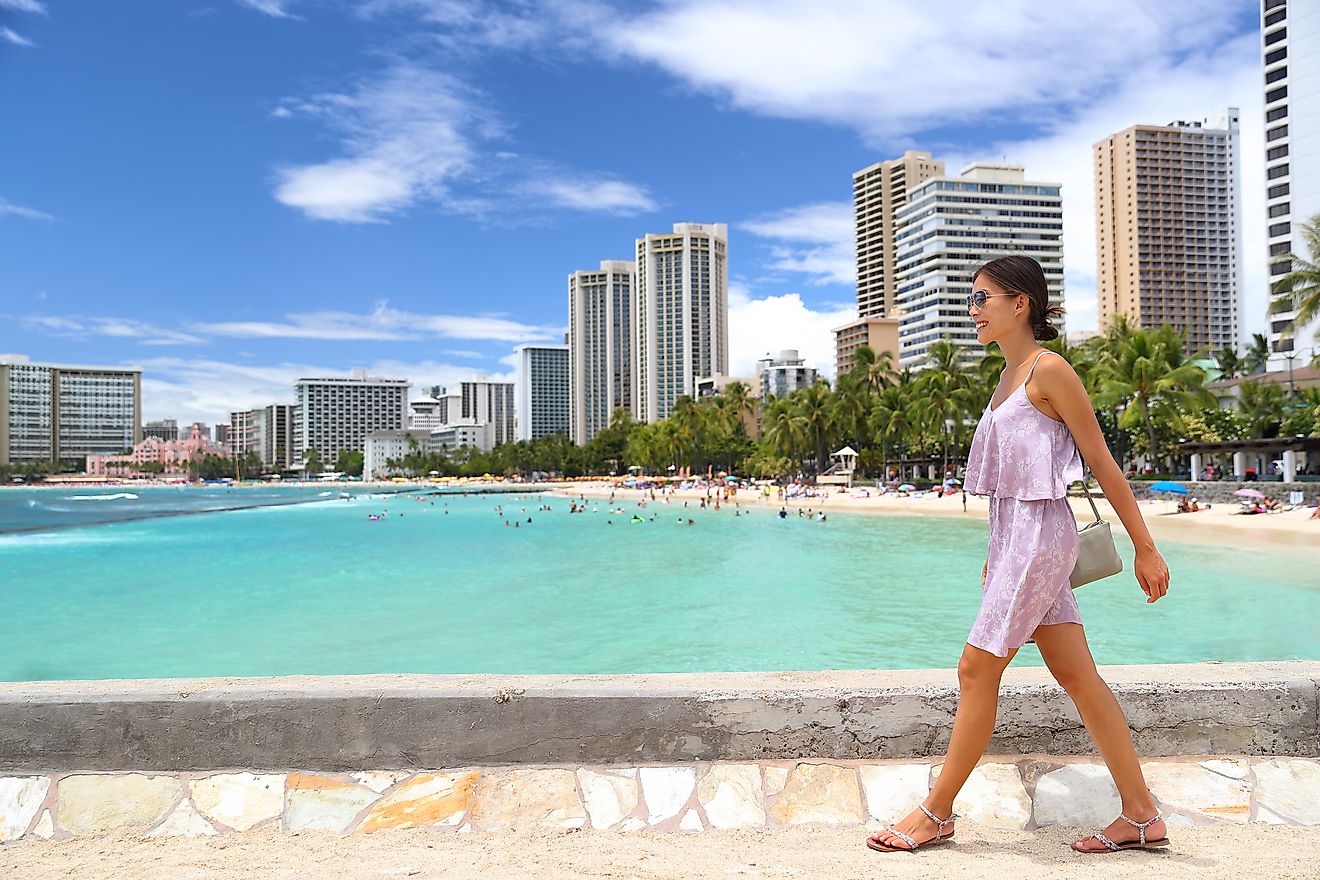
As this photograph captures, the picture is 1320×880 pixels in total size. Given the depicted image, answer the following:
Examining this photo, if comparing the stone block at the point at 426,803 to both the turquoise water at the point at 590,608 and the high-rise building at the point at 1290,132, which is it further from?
the high-rise building at the point at 1290,132

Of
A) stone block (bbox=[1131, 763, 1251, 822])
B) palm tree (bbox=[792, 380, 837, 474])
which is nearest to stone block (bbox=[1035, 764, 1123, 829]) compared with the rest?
stone block (bbox=[1131, 763, 1251, 822])

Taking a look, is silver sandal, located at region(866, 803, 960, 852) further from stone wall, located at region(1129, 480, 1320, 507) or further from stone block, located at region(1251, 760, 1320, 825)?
stone wall, located at region(1129, 480, 1320, 507)

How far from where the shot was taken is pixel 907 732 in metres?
3.12

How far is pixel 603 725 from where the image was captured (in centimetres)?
310

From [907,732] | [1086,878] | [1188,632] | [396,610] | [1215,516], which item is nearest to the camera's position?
[1086,878]

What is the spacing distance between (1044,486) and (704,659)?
9.29 meters

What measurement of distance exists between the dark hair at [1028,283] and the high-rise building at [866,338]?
406 feet

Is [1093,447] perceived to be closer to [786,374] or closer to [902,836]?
[902,836]

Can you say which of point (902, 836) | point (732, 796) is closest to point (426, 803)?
point (732, 796)

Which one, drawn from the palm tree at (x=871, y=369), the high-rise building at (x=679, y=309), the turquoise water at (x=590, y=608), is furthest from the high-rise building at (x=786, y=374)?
the turquoise water at (x=590, y=608)

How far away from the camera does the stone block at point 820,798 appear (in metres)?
2.93

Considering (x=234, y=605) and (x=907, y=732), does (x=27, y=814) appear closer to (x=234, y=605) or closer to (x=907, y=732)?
(x=907, y=732)

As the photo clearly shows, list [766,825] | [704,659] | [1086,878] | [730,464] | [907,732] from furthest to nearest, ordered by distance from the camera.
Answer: [730,464]
[704,659]
[907,732]
[766,825]
[1086,878]

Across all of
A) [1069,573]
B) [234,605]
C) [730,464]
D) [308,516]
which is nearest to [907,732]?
[1069,573]
